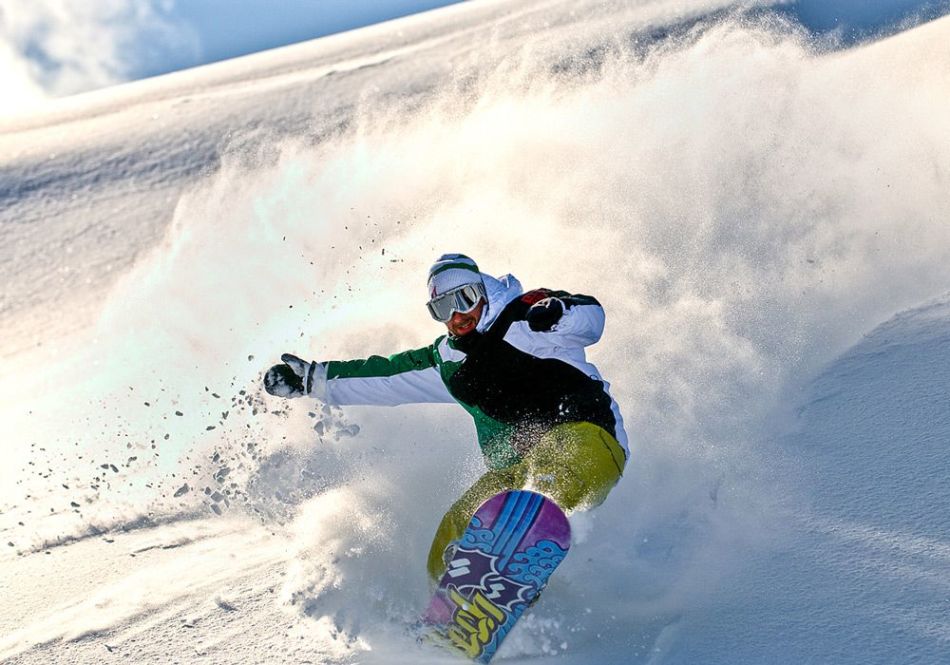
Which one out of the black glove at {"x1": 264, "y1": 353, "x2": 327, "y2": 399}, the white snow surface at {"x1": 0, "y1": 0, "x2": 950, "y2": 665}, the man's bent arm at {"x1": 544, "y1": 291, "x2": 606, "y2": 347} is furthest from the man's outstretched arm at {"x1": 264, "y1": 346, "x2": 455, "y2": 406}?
the man's bent arm at {"x1": 544, "y1": 291, "x2": 606, "y2": 347}

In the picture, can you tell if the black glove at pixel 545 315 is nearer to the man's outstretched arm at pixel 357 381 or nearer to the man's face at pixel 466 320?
the man's face at pixel 466 320

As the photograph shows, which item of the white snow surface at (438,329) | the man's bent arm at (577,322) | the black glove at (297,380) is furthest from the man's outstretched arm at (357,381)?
the man's bent arm at (577,322)

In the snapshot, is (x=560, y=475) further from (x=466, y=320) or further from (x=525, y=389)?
(x=466, y=320)

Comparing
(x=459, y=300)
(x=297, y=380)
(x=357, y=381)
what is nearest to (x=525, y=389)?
(x=459, y=300)

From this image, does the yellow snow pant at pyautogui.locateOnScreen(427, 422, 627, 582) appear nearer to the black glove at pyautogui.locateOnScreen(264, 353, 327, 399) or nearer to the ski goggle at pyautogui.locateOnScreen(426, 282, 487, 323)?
the ski goggle at pyautogui.locateOnScreen(426, 282, 487, 323)

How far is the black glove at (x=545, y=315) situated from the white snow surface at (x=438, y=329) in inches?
38.2

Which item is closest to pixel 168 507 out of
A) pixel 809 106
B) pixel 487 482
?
pixel 487 482

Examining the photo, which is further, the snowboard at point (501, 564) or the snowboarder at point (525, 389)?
the snowboarder at point (525, 389)

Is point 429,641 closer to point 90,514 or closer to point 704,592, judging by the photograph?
point 704,592

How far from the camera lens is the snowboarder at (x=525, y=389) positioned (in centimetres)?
367

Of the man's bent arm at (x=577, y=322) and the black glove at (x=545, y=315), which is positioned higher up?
the man's bent arm at (x=577, y=322)

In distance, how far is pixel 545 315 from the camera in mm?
3658

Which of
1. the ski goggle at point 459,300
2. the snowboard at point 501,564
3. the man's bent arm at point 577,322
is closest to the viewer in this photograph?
the snowboard at point 501,564

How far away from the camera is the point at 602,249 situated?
7.91 meters
